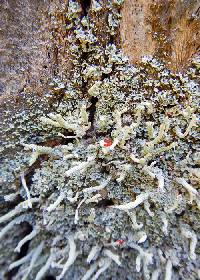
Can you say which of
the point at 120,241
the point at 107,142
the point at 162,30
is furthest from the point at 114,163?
the point at 162,30

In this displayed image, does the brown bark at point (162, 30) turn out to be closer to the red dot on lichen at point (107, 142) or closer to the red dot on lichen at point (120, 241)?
the red dot on lichen at point (107, 142)

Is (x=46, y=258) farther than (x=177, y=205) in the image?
Yes

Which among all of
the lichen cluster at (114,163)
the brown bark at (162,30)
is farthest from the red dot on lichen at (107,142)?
the brown bark at (162,30)

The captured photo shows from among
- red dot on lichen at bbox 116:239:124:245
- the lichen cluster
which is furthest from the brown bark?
red dot on lichen at bbox 116:239:124:245

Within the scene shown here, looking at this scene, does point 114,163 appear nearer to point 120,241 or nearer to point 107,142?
point 107,142

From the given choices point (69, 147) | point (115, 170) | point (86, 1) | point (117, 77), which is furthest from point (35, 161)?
point (86, 1)

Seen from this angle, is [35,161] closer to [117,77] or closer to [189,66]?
[117,77]

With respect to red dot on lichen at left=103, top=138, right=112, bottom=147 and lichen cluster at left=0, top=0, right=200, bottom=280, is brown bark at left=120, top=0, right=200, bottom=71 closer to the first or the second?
lichen cluster at left=0, top=0, right=200, bottom=280

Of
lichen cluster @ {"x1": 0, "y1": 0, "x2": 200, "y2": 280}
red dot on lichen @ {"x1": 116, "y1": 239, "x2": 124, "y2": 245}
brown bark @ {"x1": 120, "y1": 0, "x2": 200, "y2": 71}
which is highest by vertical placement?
brown bark @ {"x1": 120, "y1": 0, "x2": 200, "y2": 71}
